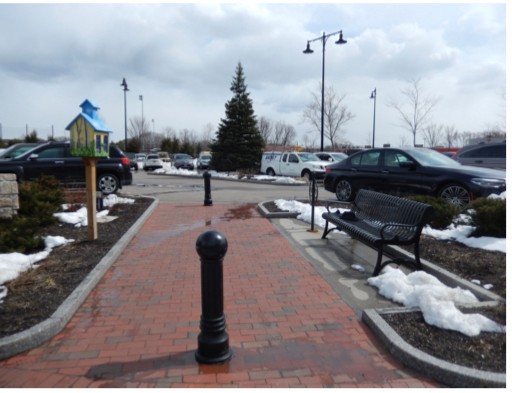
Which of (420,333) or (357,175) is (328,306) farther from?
(357,175)

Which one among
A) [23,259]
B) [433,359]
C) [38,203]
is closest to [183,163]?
[38,203]

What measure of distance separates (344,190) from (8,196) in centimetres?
826

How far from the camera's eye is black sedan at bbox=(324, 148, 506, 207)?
9.23m

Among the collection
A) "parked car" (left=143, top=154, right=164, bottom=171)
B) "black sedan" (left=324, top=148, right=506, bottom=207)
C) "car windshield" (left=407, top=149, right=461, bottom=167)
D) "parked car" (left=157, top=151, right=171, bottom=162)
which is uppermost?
"parked car" (left=157, top=151, right=171, bottom=162)

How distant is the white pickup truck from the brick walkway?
52.0ft

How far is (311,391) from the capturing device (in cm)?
292

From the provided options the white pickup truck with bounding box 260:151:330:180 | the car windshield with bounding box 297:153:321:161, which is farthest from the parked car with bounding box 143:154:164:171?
the car windshield with bounding box 297:153:321:161

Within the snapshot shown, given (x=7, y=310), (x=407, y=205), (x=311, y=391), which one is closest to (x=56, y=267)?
(x=7, y=310)

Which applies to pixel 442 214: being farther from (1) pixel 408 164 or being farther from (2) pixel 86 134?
(2) pixel 86 134

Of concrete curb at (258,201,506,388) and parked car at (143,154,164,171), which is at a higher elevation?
parked car at (143,154,164,171)

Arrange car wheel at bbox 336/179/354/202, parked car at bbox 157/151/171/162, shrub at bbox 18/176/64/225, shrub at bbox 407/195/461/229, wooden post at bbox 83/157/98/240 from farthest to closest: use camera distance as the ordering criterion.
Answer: parked car at bbox 157/151/171/162
car wheel at bbox 336/179/354/202
shrub at bbox 18/176/64/225
shrub at bbox 407/195/461/229
wooden post at bbox 83/157/98/240

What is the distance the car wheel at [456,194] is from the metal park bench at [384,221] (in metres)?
3.18

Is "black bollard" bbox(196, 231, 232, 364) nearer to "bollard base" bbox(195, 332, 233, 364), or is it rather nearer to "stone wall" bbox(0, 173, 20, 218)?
"bollard base" bbox(195, 332, 233, 364)

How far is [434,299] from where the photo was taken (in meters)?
3.99
